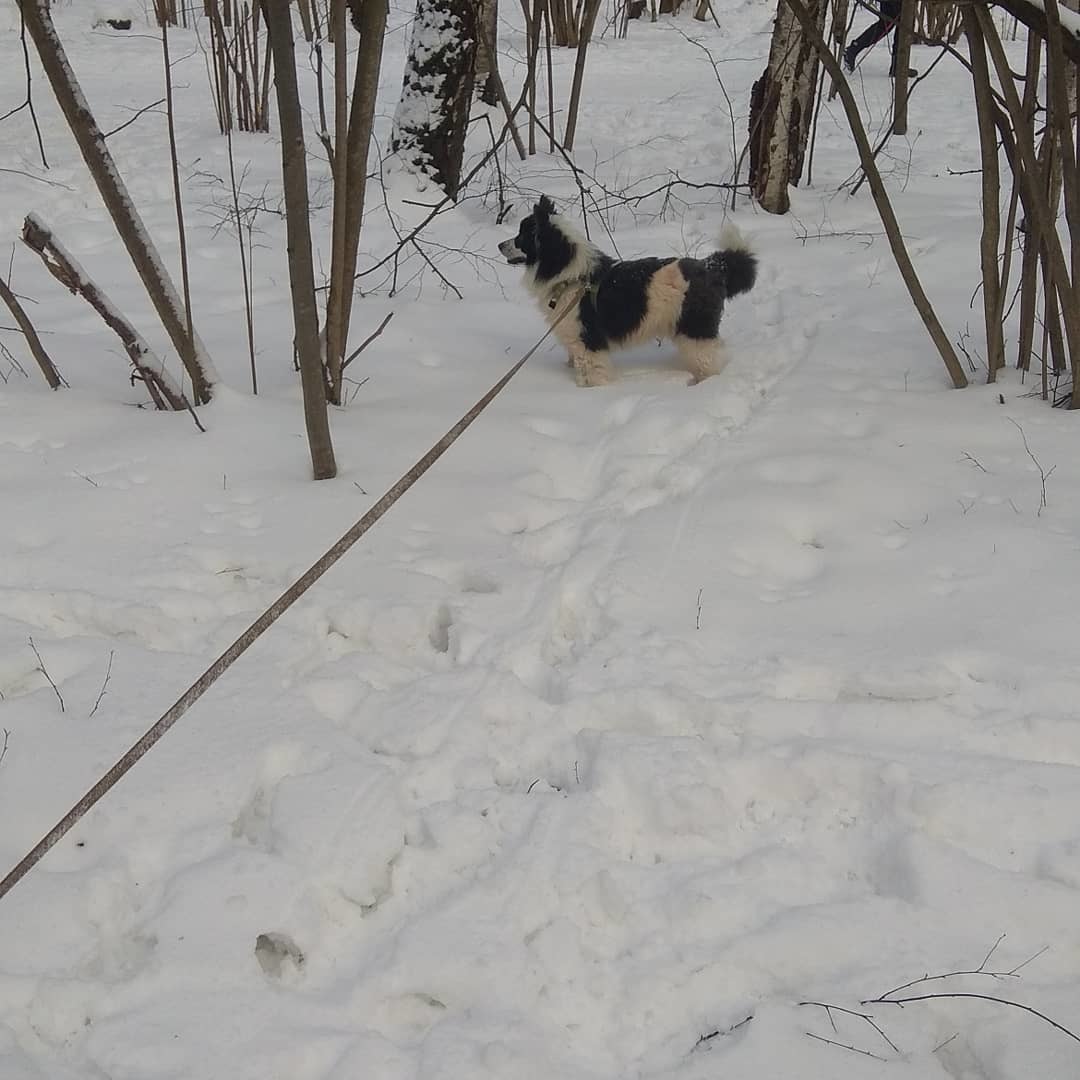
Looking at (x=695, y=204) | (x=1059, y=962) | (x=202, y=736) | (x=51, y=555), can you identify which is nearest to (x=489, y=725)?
(x=202, y=736)

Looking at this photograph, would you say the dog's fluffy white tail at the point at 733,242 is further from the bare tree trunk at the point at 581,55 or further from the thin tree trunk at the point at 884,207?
the bare tree trunk at the point at 581,55

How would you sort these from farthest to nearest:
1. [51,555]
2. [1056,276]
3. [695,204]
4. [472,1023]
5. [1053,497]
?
[695,204] → [1056,276] → [1053,497] → [51,555] → [472,1023]

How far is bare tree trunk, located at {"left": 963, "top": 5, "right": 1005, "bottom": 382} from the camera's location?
2.94m

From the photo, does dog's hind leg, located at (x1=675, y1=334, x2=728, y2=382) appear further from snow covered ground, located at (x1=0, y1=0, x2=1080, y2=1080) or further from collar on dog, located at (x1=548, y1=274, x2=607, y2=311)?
collar on dog, located at (x1=548, y1=274, x2=607, y2=311)

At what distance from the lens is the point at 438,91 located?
18.3ft

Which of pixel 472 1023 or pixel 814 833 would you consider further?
pixel 814 833

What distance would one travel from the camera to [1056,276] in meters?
3.02

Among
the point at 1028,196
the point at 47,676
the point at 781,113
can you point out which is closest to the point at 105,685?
the point at 47,676

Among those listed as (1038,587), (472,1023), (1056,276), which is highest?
(1056,276)

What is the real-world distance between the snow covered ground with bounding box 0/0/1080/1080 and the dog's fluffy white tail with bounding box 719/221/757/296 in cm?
35

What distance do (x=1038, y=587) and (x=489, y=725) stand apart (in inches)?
55.5

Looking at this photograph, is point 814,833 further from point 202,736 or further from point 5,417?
point 5,417

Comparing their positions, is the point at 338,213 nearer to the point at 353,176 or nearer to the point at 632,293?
the point at 353,176

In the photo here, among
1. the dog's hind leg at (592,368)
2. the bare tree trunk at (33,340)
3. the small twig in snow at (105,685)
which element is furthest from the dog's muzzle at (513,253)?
the small twig in snow at (105,685)
